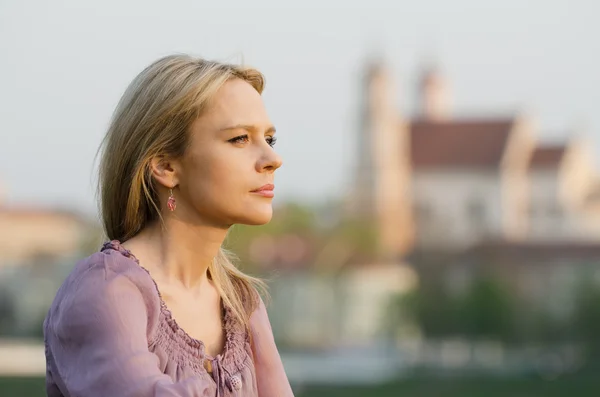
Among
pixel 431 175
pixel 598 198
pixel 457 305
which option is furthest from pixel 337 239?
pixel 598 198

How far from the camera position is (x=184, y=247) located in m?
1.63

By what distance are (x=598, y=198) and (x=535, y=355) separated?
4970 cm

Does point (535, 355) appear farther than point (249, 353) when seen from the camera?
Yes

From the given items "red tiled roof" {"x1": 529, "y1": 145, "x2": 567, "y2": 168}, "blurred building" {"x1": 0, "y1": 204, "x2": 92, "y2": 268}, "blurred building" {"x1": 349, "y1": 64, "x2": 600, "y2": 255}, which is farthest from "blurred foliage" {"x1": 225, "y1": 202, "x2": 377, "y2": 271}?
"blurred building" {"x1": 0, "y1": 204, "x2": 92, "y2": 268}

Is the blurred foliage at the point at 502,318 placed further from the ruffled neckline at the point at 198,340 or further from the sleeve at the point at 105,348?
the sleeve at the point at 105,348

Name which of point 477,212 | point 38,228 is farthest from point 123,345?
point 38,228

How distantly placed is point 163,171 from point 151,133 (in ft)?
0.19

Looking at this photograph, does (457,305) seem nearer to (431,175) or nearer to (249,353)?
(431,175)

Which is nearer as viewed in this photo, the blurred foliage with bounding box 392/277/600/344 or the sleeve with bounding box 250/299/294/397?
the sleeve with bounding box 250/299/294/397

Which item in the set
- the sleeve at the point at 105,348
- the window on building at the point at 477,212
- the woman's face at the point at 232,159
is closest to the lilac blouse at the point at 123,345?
the sleeve at the point at 105,348

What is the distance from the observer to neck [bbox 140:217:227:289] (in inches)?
64.2

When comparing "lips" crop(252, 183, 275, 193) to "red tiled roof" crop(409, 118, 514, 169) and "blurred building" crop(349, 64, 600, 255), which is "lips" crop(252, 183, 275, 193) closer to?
"blurred building" crop(349, 64, 600, 255)

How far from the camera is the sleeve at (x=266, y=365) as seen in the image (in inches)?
65.1

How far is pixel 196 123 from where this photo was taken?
5.19 ft
